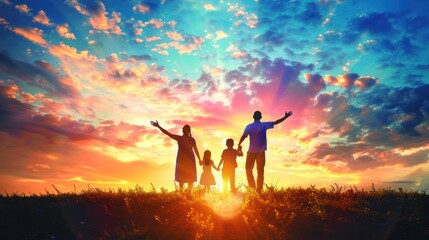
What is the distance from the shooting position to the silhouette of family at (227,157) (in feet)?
43.5

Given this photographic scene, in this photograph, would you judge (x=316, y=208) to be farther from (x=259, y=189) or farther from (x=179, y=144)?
(x=179, y=144)

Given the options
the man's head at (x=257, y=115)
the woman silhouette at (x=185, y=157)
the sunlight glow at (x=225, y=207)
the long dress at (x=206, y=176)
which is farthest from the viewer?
the long dress at (x=206, y=176)

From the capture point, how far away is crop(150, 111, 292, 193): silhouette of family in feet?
43.5

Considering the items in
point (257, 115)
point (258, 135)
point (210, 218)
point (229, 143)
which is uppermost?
point (257, 115)

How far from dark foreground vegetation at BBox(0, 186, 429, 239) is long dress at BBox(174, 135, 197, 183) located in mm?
3673

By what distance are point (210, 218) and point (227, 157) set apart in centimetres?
731

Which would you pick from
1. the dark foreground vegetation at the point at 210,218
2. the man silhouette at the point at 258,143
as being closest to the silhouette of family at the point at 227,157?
the man silhouette at the point at 258,143

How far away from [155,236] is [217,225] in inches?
56.0

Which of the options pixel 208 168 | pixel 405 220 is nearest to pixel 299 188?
pixel 405 220

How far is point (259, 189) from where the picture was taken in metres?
13.1

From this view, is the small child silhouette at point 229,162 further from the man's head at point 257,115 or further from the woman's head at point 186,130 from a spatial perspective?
the man's head at point 257,115

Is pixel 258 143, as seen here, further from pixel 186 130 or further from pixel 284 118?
pixel 186 130

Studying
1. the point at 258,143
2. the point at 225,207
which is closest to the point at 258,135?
the point at 258,143

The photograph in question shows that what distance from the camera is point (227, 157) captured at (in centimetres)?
1571
